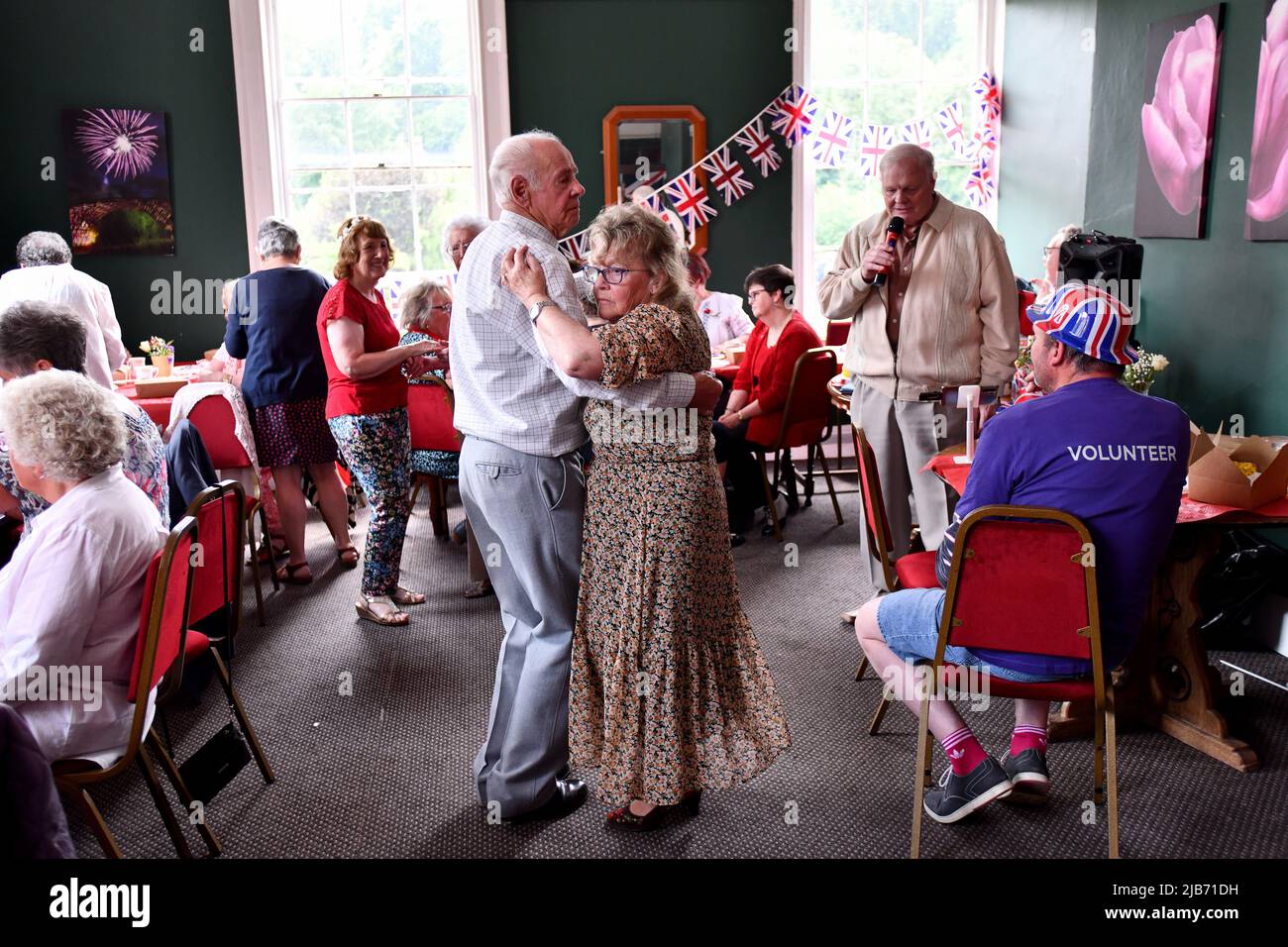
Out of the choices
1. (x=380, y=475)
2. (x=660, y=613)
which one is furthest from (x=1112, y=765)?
(x=380, y=475)

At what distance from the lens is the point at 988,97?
7.16 meters

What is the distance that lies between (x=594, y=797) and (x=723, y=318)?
4.29m

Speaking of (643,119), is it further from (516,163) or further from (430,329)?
(516,163)

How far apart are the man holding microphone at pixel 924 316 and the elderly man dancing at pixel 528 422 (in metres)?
1.65

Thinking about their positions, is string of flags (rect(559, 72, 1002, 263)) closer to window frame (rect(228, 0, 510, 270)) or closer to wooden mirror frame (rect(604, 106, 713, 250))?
wooden mirror frame (rect(604, 106, 713, 250))

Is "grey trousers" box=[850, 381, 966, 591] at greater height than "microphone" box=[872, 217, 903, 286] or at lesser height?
lesser

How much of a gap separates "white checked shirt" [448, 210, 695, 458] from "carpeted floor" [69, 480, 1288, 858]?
103 cm

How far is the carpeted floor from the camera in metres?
2.66

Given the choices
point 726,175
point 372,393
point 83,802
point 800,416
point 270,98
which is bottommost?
point 83,802

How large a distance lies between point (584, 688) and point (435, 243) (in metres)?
5.22

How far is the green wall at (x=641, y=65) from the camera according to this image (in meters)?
6.89

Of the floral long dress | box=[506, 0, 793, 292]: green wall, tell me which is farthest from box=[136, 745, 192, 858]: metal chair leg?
box=[506, 0, 793, 292]: green wall

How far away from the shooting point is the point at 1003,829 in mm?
2707
